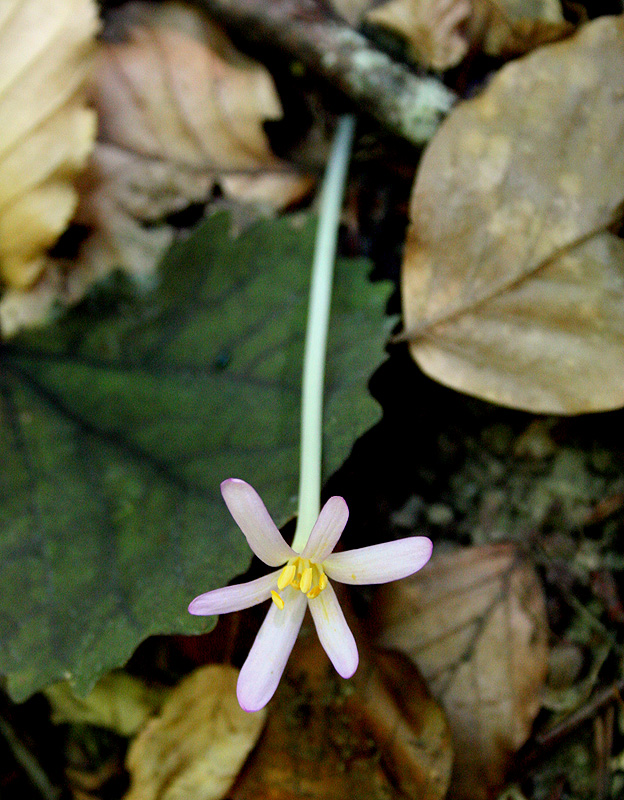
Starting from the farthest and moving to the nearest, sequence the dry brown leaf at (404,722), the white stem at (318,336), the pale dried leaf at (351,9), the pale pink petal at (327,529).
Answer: the pale dried leaf at (351,9) → the dry brown leaf at (404,722) → the white stem at (318,336) → the pale pink petal at (327,529)

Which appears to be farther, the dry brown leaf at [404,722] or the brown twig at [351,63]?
the brown twig at [351,63]

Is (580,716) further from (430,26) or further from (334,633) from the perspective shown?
(430,26)

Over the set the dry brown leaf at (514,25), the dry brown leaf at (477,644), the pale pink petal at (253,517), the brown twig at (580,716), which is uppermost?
the dry brown leaf at (514,25)

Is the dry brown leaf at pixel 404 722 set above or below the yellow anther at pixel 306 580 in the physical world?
below

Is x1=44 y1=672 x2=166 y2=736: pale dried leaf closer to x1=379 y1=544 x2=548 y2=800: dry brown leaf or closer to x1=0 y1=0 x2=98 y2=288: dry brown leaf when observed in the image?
x1=379 y1=544 x2=548 y2=800: dry brown leaf

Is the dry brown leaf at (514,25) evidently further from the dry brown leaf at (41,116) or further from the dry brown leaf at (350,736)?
the dry brown leaf at (350,736)

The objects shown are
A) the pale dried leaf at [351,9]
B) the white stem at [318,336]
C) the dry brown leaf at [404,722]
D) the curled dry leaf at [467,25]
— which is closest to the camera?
the white stem at [318,336]

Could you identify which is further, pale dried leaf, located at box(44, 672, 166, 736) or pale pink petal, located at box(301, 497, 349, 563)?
pale dried leaf, located at box(44, 672, 166, 736)

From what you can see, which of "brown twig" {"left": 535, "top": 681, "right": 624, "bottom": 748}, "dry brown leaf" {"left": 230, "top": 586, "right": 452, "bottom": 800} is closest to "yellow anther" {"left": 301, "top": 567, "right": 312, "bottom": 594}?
"dry brown leaf" {"left": 230, "top": 586, "right": 452, "bottom": 800}

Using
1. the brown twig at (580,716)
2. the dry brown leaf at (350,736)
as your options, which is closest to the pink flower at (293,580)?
the dry brown leaf at (350,736)
